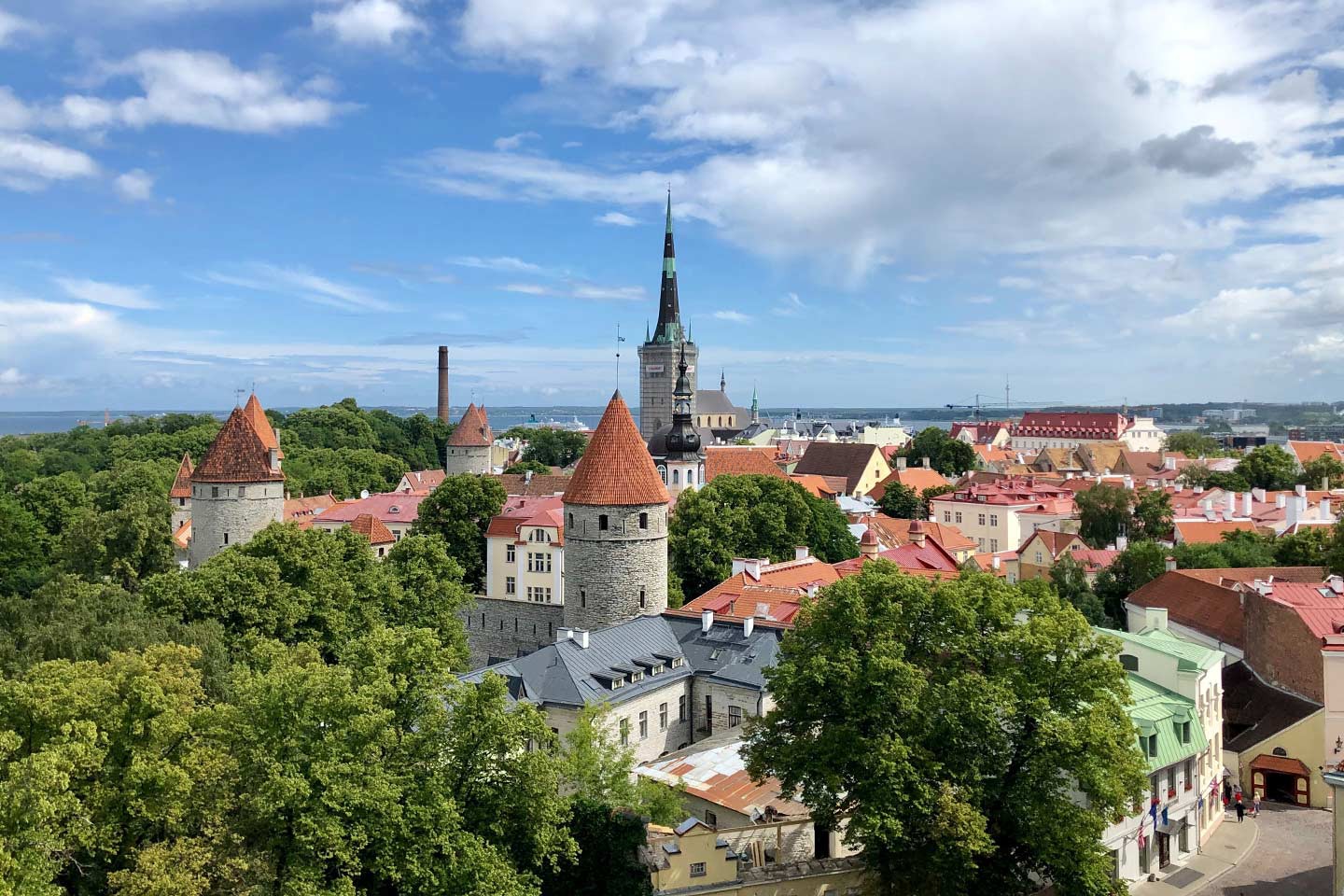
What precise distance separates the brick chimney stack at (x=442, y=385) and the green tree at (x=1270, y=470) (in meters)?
87.1

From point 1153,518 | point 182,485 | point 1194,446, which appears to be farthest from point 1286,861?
point 1194,446

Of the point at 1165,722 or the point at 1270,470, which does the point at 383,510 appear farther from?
the point at 1270,470

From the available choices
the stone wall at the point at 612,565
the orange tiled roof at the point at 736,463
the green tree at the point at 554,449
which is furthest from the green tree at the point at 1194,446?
the stone wall at the point at 612,565

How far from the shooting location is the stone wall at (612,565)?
33219 millimetres

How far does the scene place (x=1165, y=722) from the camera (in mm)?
23250

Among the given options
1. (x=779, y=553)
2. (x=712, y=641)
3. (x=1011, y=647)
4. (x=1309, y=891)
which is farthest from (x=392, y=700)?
(x=779, y=553)

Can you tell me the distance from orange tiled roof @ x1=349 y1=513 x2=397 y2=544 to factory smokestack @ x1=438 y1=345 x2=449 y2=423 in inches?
2991

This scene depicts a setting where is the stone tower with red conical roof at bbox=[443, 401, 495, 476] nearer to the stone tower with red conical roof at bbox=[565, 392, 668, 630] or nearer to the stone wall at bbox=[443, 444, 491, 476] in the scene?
the stone wall at bbox=[443, 444, 491, 476]

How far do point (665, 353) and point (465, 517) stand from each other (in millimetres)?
75510

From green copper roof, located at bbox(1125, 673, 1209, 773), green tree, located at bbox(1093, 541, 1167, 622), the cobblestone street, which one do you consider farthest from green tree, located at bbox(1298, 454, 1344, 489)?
green copper roof, located at bbox(1125, 673, 1209, 773)

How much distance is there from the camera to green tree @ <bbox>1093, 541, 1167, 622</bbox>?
126 ft

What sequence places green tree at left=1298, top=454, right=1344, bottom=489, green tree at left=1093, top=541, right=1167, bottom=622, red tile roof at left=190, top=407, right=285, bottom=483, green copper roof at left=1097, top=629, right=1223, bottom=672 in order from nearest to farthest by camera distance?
1. green copper roof at left=1097, top=629, right=1223, bottom=672
2. green tree at left=1093, top=541, right=1167, bottom=622
3. red tile roof at left=190, top=407, right=285, bottom=483
4. green tree at left=1298, top=454, right=1344, bottom=489

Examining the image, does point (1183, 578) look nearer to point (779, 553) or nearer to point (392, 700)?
point (779, 553)

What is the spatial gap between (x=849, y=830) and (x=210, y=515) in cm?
3180
